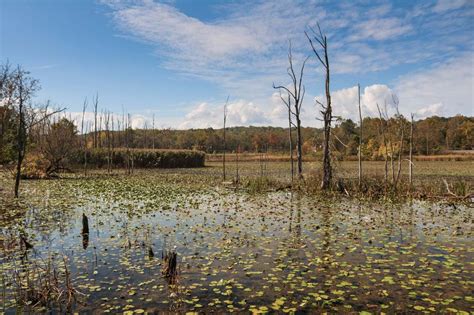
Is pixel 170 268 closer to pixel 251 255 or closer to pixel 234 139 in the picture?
pixel 251 255

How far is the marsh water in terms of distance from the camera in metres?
5.70

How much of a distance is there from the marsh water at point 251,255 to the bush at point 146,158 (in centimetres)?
2544

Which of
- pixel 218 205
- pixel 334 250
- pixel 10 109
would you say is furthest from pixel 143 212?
pixel 10 109

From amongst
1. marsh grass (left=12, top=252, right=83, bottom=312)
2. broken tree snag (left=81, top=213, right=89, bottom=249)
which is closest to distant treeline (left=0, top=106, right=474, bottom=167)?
broken tree snag (left=81, top=213, right=89, bottom=249)

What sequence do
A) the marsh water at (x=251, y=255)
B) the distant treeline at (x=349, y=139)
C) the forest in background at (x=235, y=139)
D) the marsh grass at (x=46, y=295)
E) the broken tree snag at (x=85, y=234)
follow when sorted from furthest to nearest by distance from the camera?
the distant treeline at (x=349, y=139) < the forest in background at (x=235, y=139) < the broken tree snag at (x=85, y=234) < the marsh water at (x=251, y=255) < the marsh grass at (x=46, y=295)

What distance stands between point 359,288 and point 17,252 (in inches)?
297

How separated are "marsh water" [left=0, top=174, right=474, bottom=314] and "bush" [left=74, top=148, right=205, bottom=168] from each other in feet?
83.4

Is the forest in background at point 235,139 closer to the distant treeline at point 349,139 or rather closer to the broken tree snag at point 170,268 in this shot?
the distant treeline at point 349,139

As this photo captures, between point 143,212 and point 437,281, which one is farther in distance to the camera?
point 143,212

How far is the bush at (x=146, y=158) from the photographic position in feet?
131

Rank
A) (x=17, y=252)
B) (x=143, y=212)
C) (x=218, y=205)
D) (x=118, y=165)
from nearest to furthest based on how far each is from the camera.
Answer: (x=17, y=252)
(x=143, y=212)
(x=218, y=205)
(x=118, y=165)

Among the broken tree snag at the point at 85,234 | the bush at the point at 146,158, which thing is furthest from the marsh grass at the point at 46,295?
the bush at the point at 146,158

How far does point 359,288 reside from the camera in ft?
20.3

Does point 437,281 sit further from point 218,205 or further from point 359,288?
point 218,205
